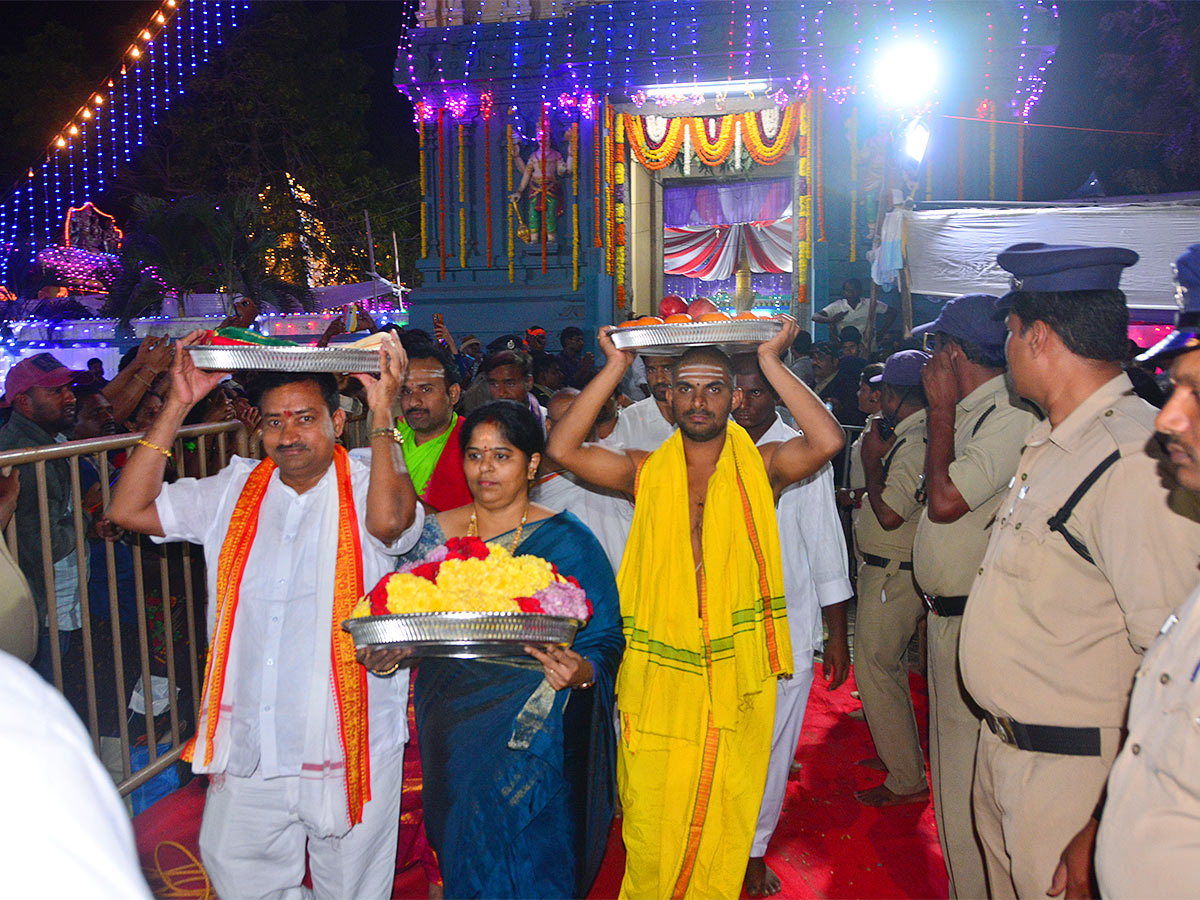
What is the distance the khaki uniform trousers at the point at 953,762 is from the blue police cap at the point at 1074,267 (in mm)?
1270

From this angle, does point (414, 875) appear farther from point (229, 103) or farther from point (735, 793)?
point (229, 103)

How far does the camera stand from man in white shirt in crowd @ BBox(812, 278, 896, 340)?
12.3m

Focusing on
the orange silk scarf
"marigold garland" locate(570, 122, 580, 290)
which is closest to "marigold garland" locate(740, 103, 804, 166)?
"marigold garland" locate(570, 122, 580, 290)

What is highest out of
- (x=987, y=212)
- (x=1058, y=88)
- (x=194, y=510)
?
(x=1058, y=88)

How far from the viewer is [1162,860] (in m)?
1.59

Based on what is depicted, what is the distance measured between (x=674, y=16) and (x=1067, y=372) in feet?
46.4

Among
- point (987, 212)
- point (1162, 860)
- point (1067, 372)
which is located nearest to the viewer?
point (1162, 860)

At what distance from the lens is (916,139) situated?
10.3 meters

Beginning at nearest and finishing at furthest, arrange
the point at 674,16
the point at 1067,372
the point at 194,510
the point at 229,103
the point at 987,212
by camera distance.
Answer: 1. the point at 1067,372
2. the point at 194,510
3. the point at 987,212
4. the point at 674,16
5. the point at 229,103

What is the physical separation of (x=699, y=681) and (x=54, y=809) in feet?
8.82

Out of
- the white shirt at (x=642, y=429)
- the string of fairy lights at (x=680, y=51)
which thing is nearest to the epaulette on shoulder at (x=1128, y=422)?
the white shirt at (x=642, y=429)

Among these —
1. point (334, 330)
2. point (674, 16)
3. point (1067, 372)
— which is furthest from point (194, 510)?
point (674, 16)

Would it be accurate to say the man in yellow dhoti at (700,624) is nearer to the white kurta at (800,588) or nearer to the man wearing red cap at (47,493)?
the white kurta at (800,588)

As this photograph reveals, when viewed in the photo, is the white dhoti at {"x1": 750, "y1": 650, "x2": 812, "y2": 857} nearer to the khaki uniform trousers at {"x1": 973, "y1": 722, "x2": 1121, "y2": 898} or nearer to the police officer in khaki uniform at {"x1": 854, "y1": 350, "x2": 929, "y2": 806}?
the police officer in khaki uniform at {"x1": 854, "y1": 350, "x2": 929, "y2": 806}
